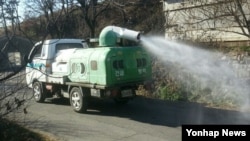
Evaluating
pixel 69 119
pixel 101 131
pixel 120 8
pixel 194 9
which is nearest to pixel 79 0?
pixel 120 8

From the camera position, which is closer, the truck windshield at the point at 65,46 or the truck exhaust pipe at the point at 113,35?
the truck exhaust pipe at the point at 113,35

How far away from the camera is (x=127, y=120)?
9.73 meters

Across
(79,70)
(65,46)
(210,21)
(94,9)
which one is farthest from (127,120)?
(94,9)

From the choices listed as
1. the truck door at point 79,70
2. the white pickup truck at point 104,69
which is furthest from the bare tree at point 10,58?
the truck door at point 79,70

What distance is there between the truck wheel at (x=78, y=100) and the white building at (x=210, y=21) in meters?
4.87

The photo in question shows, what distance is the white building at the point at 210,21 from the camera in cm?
1205

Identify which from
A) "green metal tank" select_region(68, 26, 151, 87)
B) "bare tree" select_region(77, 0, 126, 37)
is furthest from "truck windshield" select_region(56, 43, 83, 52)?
"bare tree" select_region(77, 0, 126, 37)

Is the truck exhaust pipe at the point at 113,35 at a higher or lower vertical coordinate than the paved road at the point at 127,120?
higher

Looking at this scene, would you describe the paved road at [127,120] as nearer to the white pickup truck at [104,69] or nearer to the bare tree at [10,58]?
the white pickup truck at [104,69]

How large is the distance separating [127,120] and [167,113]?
1318mm

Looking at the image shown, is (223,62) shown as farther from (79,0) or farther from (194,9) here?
(79,0)

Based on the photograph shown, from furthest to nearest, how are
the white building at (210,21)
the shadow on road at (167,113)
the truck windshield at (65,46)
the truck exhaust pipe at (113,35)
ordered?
1. the truck windshield at (65,46)
2. the white building at (210,21)
3. the truck exhaust pipe at (113,35)
4. the shadow on road at (167,113)

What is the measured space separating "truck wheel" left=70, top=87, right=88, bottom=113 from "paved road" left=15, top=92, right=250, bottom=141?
0.61 feet

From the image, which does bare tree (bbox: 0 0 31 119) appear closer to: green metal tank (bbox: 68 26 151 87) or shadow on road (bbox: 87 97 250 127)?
green metal tank (bbox: 68 26 151 87)
